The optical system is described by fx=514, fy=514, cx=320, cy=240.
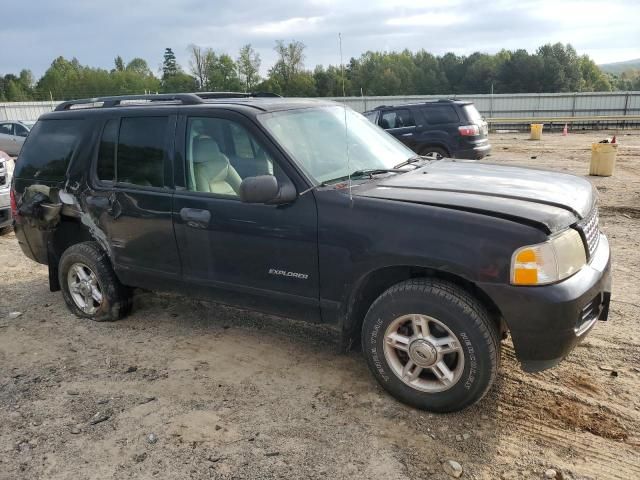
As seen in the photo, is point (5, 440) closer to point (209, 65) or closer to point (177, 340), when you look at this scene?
point (177, 340)

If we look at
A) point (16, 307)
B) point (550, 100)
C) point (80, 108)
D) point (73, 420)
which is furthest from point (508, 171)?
point (550, 100)

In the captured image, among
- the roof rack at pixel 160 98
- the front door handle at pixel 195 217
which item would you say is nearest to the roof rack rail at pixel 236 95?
the roof rack at pixel 160 98

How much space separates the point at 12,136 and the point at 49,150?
15.7m

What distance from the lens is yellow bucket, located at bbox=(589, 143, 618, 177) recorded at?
12.0 m

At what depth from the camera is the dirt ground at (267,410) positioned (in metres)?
2.77

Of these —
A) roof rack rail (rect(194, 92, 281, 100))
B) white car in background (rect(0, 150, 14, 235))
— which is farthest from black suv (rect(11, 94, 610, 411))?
white car in background (rect(0, 150, 14, 235))

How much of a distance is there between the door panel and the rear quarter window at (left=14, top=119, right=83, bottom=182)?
1384 mm

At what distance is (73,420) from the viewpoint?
3.27 metres

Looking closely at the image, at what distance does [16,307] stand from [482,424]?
4707mm

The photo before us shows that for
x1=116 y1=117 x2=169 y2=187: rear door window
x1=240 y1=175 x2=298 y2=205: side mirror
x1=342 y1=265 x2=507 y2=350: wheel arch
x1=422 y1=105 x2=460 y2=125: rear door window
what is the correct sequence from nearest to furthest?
1. x1=342 y1=265 x2=507 y2=350: wheel arch
2. x1=240 y1=175 x2=298 y2=205: side mirror
3. x1=116 y1=117 x2=169 y2=187: rear door window
4. x1=422 y1=105 x2=460 y2=125: rear door window

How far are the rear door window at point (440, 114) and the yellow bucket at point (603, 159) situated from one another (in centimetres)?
339

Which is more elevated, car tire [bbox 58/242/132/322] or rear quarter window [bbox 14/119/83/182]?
rear quarter window [bbox 14/119/83/182]

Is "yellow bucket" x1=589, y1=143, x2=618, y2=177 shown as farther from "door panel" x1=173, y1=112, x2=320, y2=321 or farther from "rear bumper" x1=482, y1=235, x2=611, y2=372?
"door panel" x1=173, y1=112, x2=320, y2=321

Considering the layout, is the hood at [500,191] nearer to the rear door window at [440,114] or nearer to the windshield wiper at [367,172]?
the windshield wiper at [367,172]
